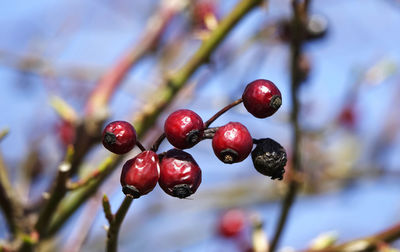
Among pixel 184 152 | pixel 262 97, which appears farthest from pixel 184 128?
pixel 262 97

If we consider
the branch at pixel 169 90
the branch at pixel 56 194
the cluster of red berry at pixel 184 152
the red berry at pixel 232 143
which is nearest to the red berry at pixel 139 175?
the cluster of red berry at pixel 184 152

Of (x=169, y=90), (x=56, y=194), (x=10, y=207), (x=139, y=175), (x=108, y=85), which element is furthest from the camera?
(x=108, y=85)

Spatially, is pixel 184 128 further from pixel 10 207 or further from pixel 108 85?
pixel 108 85

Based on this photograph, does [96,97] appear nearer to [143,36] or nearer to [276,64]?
[143,36]

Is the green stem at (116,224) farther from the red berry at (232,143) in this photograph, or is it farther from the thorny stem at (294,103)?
the thorny stem at (294,103)

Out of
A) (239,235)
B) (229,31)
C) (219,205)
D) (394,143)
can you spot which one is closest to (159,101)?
(229,31)

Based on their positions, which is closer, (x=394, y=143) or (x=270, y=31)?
(x=270, y=31)

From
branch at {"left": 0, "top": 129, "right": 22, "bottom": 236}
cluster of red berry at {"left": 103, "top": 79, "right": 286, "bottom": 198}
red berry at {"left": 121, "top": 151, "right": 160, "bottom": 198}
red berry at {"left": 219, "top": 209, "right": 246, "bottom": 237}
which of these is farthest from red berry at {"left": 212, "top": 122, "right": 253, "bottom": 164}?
red berry at {"left": 219, "top": 209, "right": 246, "bottom": 237}
